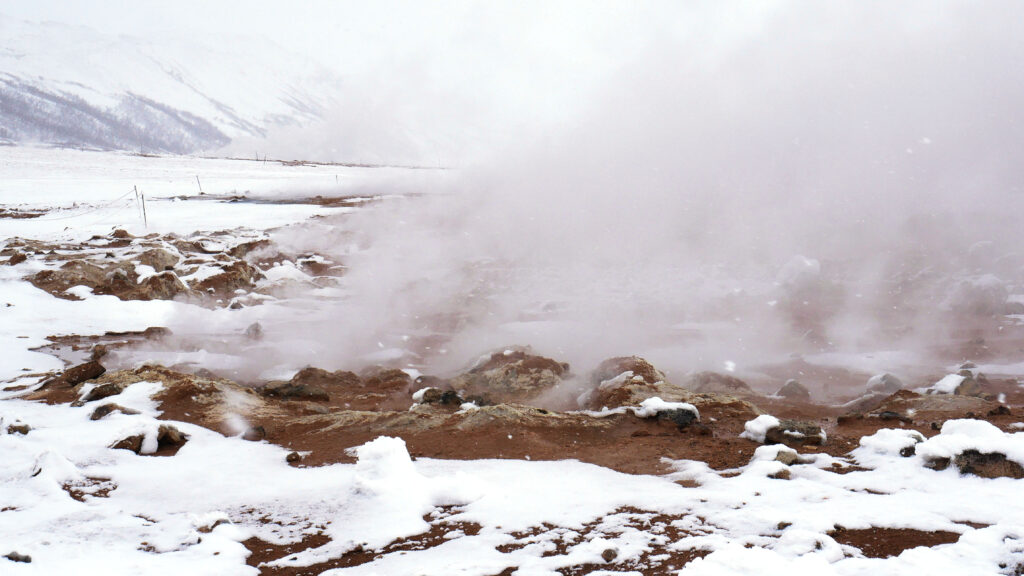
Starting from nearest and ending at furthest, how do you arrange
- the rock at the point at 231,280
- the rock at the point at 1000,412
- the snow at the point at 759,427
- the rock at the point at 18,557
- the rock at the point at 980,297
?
the rock at the point at 18,557 → the snow at the point at 759,427 → the rock at the point at 1000,412 → the rock at the point at 980,297 → the rock at the point at 231,280

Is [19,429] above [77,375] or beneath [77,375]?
beneath

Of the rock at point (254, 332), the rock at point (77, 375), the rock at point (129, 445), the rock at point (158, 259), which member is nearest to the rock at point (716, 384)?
the rock at point (129, 445)

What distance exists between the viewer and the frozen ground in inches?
146

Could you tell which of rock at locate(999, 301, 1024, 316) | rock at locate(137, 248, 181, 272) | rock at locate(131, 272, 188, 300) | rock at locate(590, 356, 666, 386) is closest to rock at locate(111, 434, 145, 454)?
rock at locate(590, 356, 666, 386)

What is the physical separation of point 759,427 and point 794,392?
2810 millimetres

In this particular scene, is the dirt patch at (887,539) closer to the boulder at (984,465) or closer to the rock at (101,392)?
the boulder at (984,465)

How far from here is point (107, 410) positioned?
685 centimetres

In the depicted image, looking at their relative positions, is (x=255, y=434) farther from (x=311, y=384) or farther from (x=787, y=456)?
(x=787, y=456)

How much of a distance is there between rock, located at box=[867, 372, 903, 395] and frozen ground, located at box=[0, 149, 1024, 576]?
1.64 m

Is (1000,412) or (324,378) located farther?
(324,378)

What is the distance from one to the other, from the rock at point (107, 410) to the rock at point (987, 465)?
7876 millimetres

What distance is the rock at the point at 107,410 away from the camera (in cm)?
677

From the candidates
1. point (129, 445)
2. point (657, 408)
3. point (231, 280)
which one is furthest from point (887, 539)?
point (231, 280)

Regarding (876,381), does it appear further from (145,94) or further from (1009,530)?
(145,94)
